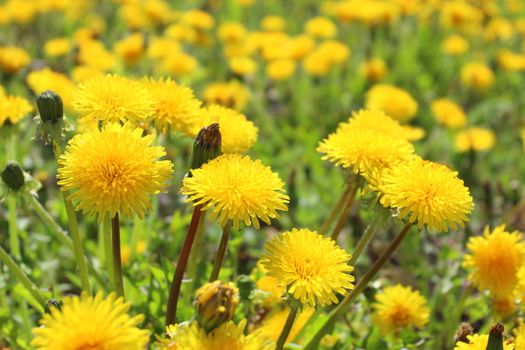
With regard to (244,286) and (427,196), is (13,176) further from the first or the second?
(427,196)

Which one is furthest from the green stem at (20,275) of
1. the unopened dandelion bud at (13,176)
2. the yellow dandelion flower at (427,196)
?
the yellow dandelion flower at (427,196)

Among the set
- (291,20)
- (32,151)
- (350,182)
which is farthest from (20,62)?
(291,20)

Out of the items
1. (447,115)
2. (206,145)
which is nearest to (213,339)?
(206,145)

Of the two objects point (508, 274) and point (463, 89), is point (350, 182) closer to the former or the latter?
point (508, 274)

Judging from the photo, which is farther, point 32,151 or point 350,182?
point 32,151

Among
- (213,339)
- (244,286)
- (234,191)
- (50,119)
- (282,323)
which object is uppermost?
(50,119)

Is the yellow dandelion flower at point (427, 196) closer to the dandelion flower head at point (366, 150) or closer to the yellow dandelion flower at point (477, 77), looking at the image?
the dandelion flower head at point (366, 150)
